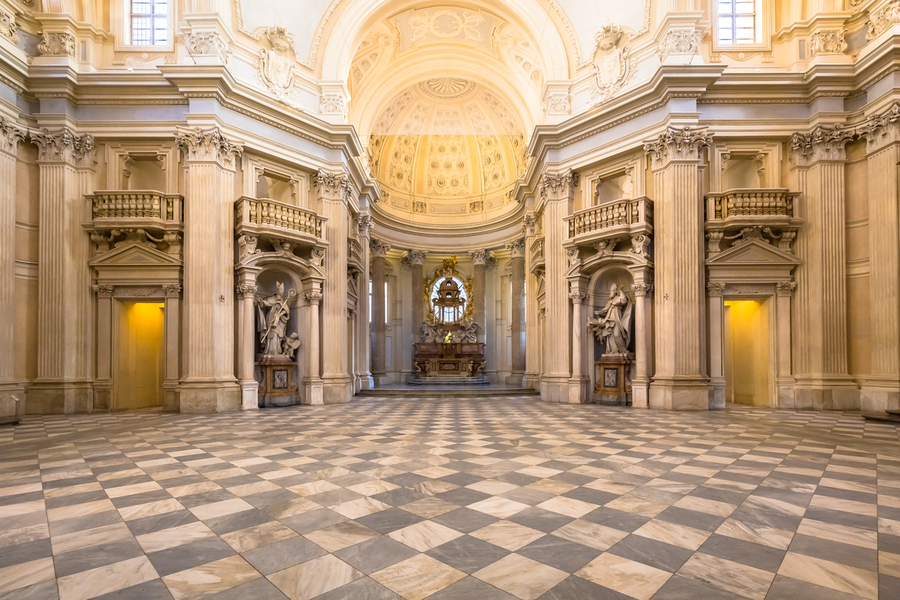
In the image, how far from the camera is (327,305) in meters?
16.8

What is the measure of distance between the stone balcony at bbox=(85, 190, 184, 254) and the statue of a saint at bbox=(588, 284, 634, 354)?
12.8 m

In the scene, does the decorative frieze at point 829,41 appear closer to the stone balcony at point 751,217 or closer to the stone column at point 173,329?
the stone balcony at point 751,217

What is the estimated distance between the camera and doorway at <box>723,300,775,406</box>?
48.9 ft

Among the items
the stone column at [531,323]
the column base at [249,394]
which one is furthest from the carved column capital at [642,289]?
the column base at [249,394]

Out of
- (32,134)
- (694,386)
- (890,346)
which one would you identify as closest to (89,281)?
(32,134)

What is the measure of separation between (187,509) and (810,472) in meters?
6.65

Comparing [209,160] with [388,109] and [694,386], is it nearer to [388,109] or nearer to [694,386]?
[388,109]

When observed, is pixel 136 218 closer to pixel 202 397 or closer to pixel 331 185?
pixel 202 397

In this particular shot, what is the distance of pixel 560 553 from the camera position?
11.4ft

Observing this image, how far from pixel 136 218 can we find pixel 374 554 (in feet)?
43.9

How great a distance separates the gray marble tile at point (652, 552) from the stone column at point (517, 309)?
863 inches

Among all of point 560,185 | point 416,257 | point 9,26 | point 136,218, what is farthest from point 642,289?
point 9,26

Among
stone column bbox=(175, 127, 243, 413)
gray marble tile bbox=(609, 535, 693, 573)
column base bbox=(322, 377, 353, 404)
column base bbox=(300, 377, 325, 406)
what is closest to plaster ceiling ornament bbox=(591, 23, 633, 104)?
stone column bbox=(175, 127, 243, 413)

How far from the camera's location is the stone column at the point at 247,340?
1424 centimetres
